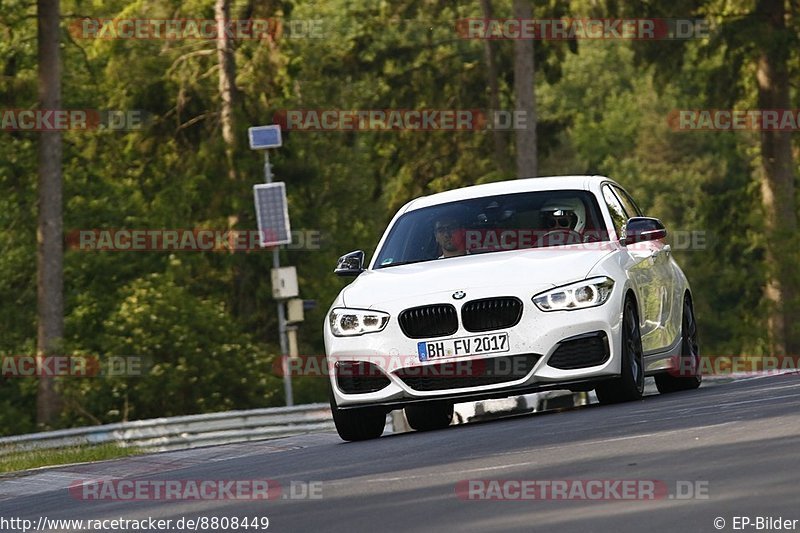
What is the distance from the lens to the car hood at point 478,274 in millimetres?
13375

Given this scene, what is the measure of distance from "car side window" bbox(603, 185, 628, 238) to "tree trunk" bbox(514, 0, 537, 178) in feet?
77.2

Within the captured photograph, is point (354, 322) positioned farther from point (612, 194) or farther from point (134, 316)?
point (134, 316)

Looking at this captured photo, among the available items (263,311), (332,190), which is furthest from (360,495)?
(332,190)

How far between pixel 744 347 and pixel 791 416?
36.6 meters

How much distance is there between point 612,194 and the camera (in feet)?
51.4

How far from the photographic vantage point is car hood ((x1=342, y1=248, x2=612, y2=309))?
13375 mm

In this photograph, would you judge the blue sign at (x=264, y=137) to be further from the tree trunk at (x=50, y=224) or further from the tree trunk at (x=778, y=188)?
the tree trunk at (x=778, y=188)

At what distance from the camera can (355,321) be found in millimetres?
13672
